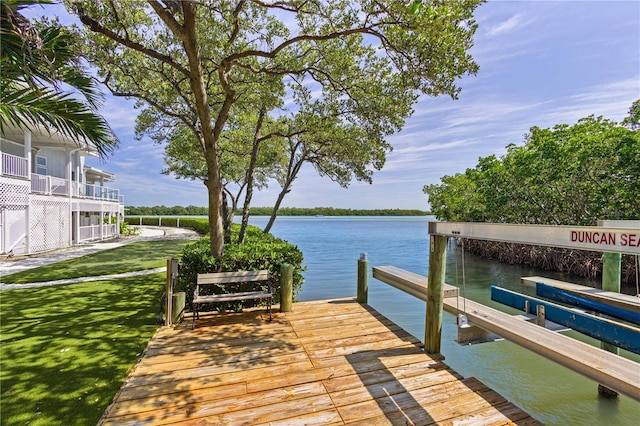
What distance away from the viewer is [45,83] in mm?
4414

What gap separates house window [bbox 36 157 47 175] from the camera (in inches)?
731

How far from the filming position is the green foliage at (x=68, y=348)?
11.5 ft

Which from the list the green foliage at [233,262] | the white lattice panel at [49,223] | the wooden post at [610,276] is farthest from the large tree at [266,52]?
the white lattice panel at [49,223]

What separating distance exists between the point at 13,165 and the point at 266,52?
14958mm

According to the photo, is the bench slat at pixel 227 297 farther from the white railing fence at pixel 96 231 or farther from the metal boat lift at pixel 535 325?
the white railing fence at pixel 96 231

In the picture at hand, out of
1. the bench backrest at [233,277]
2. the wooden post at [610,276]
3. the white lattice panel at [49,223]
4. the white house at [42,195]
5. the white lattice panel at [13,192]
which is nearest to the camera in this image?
the wooden post at [610,276]

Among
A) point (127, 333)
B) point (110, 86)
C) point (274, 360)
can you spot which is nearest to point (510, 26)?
point (274, 360)

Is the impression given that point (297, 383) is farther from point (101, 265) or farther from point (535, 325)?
point (101, 265)

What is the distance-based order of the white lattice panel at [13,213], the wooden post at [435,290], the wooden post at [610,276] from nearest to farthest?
the wooden post at [435,290], the wooden post at [610,276], the white lattice panel at [13,213]

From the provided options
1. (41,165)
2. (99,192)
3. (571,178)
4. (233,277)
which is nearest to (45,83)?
(233,277)

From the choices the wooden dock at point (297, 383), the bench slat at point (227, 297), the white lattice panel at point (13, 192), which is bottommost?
the wooden dock at point (297, 383)

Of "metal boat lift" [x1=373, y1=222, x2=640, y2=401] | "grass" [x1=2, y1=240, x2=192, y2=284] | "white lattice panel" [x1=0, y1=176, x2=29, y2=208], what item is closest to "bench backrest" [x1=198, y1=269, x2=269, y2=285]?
"metal boat lift" [x1=373, y1=222, x2=640, y2=401]

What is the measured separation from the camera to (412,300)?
37.0ft

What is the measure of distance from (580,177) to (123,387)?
19.8 metres
